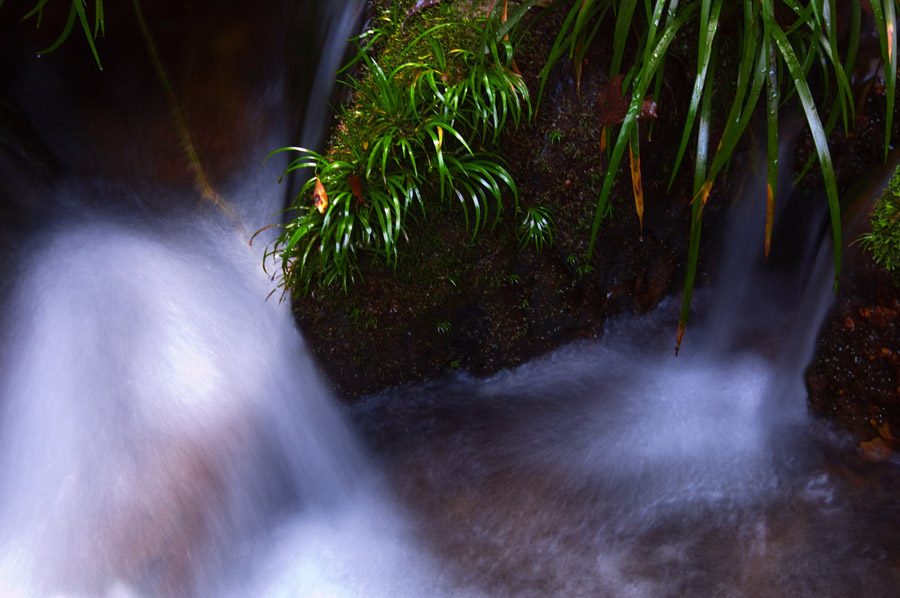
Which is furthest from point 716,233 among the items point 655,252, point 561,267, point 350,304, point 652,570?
point 350,304

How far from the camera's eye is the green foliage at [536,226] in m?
2.40

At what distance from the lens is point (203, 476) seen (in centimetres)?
222

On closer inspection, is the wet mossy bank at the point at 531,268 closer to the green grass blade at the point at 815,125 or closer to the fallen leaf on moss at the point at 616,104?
the fallen leaf on moss at the point at 616,104

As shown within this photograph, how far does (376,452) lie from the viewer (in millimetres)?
2496

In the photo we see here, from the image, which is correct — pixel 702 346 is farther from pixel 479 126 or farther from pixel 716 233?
pixel 479 126

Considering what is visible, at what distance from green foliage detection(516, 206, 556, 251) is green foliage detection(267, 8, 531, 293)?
5.9 inches

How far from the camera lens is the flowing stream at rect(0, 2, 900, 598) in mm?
2047

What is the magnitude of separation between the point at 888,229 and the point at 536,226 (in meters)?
1.17

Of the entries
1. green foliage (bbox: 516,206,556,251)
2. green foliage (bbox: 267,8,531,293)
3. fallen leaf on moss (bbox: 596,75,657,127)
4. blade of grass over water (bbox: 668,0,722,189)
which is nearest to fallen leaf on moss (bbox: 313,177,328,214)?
green foliage (bbox: 267,8,531,293)

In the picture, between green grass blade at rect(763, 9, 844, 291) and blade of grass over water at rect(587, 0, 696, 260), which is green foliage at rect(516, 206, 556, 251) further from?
green grass blade at rect(763, 9, 844, 291)

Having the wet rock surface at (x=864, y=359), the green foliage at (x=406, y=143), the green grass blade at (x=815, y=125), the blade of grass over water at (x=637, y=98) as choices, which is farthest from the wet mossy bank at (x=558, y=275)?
the green grass blade at (x=815, y=125)

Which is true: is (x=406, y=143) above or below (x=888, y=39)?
above

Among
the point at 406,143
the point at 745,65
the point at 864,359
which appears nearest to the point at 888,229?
the point at 864,359

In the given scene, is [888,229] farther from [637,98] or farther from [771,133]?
[637,98]
